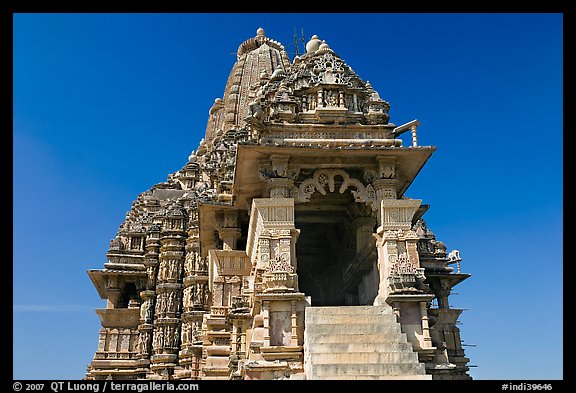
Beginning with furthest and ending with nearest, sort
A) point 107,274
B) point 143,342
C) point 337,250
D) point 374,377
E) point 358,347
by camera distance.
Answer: point 107,274 → point 143,342 → point 337,250 → point 358,347 → point 374,377

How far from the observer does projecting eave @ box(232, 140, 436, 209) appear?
35.3 feet

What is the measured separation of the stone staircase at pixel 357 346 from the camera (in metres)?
8.24

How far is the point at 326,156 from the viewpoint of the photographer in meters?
11.1

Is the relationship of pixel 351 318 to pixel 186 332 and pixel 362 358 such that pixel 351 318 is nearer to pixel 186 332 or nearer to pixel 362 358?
pixel 362 358

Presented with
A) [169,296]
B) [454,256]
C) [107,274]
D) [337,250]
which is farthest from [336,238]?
[107,274]

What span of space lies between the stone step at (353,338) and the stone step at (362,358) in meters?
0.30

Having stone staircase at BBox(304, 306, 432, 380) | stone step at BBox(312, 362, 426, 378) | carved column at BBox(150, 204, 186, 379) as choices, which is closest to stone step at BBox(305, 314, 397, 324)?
stone staircase at BBox(304, 306, 432, 380)

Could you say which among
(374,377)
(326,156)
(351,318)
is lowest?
(374,377)

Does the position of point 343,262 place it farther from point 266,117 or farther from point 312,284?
point 266,117

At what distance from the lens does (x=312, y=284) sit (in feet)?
55.0

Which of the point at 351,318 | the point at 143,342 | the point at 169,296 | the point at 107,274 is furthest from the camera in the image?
the point at 107,274

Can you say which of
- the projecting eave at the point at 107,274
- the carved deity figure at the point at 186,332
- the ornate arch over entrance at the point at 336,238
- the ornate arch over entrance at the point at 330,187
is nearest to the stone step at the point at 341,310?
the ornate arch over entrance at the point at 336,238

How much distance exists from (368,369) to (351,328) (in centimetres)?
100
